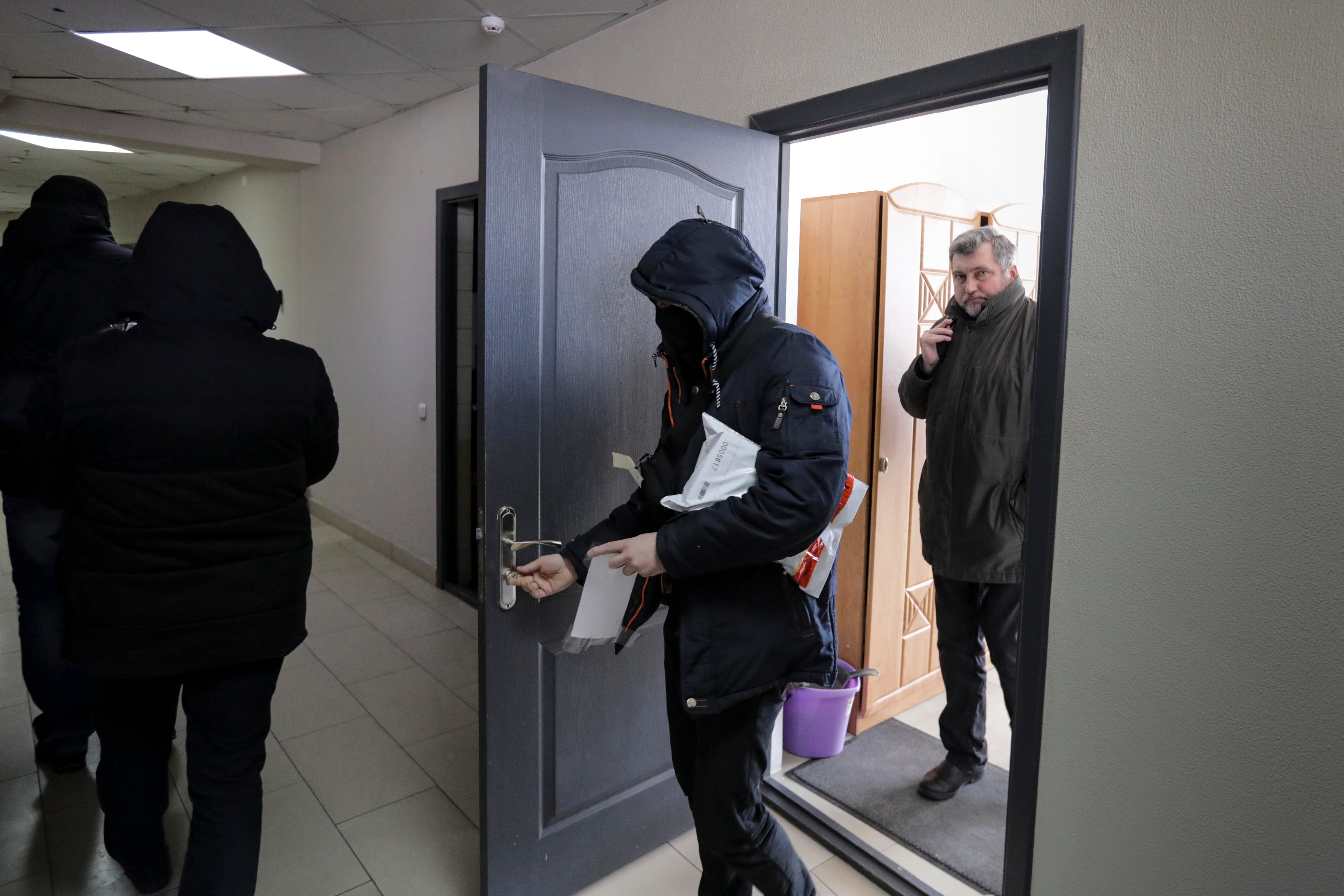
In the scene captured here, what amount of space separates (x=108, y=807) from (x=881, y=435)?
7.63ft

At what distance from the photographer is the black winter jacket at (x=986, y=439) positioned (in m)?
2.24

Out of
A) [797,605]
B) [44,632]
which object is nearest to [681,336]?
[797,605]

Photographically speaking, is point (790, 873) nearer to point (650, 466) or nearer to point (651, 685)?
point (651, 685)

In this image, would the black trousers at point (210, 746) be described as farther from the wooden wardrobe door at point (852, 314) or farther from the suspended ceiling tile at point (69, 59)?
the suspended ceiling tile at point (69, 59)

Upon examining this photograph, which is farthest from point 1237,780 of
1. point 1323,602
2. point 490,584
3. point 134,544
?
point 134,544

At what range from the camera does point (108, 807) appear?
1.78 meters

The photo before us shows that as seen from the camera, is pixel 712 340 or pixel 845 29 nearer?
pixel 712 340

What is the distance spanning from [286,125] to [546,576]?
4.08 meters

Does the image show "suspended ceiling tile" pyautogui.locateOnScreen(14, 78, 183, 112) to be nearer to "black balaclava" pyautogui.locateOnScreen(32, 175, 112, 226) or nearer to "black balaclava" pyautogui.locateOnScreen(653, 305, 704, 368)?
"black balaclava" pyautogui.locateOnScreen(32, 175, 112, 226)

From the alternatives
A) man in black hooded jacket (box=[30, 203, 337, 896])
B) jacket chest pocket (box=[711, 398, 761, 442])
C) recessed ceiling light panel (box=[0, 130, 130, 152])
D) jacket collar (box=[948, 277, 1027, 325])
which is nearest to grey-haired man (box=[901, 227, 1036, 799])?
jacket collar (box=[948, 277, 1027, 325])

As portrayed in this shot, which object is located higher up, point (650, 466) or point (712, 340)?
point (712, 340)

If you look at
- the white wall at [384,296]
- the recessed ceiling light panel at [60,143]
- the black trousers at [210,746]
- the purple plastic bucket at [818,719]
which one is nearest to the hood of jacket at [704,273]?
the black trousers at [210,746]

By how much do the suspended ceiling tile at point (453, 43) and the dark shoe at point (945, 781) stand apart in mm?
2871

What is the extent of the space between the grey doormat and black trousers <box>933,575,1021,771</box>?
0.41 ft
